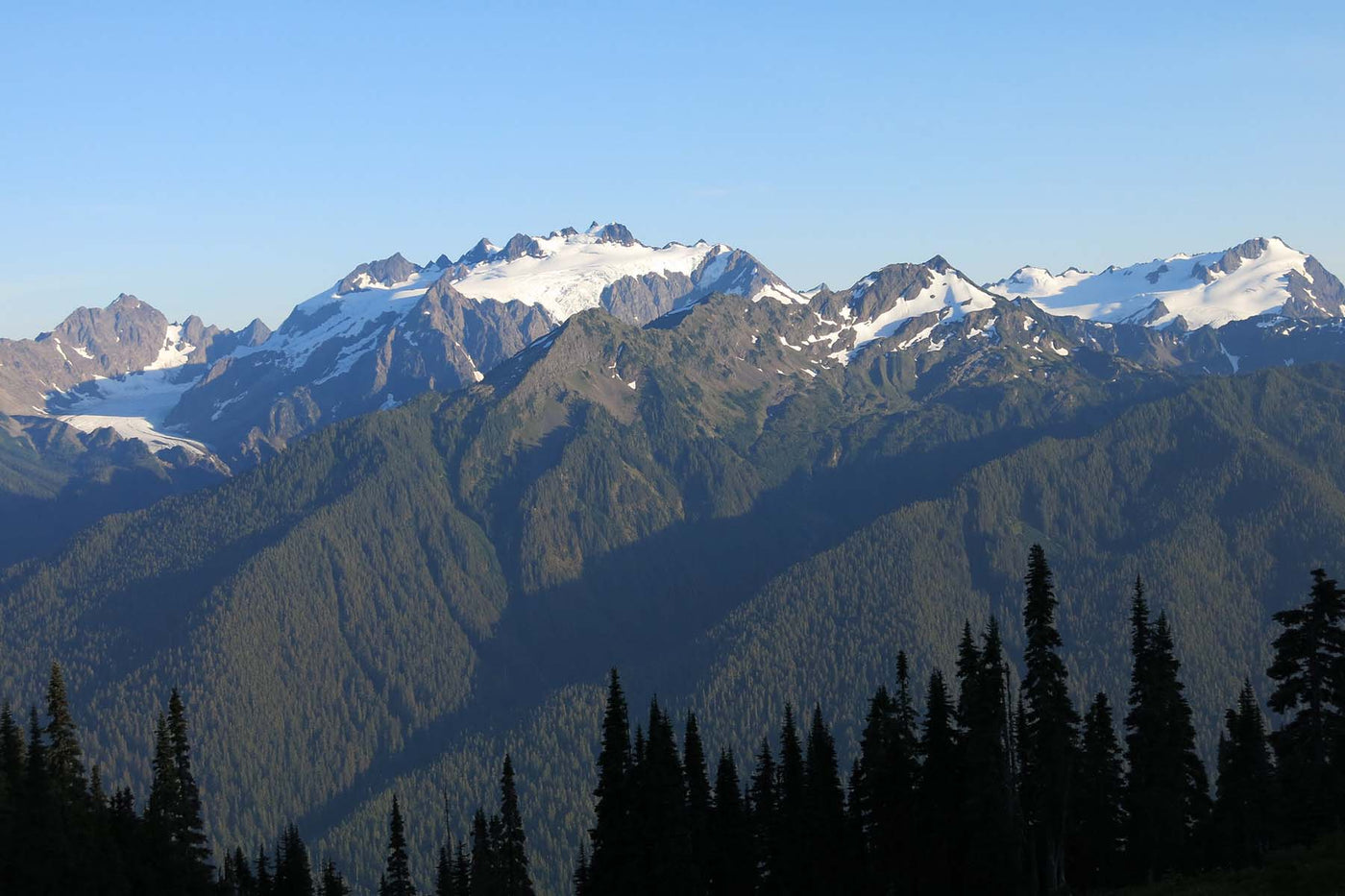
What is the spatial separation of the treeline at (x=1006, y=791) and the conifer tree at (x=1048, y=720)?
119 mm

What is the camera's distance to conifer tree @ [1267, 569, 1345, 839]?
270 ft

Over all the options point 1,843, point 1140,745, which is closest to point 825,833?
point 1140,745

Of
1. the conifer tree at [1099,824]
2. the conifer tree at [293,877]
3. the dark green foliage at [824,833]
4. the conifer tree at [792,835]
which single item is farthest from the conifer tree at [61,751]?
the conifer tree at [1099,824]

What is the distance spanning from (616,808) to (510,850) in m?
15.8

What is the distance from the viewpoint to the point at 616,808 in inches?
4035

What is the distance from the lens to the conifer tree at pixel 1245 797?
317 feet

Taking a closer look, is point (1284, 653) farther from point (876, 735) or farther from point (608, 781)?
point (608, 781)


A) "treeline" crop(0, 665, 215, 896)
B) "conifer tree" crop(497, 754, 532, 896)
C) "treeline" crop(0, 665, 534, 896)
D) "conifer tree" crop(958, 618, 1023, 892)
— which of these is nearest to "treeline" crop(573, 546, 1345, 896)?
"conifer tree" crop(958, 618, 1023, 892)

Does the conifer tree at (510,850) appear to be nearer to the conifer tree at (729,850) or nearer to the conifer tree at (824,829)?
the conifer tree at (729,850)

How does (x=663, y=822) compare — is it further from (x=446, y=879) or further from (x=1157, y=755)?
(x=446, y=879)

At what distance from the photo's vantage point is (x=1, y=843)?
9969cm

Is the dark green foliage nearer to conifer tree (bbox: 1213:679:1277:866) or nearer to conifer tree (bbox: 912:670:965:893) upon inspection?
conifer tree (bbox: 912:670:965:893)

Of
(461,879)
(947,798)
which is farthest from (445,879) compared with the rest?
(947,798)

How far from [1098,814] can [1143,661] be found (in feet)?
37.3
